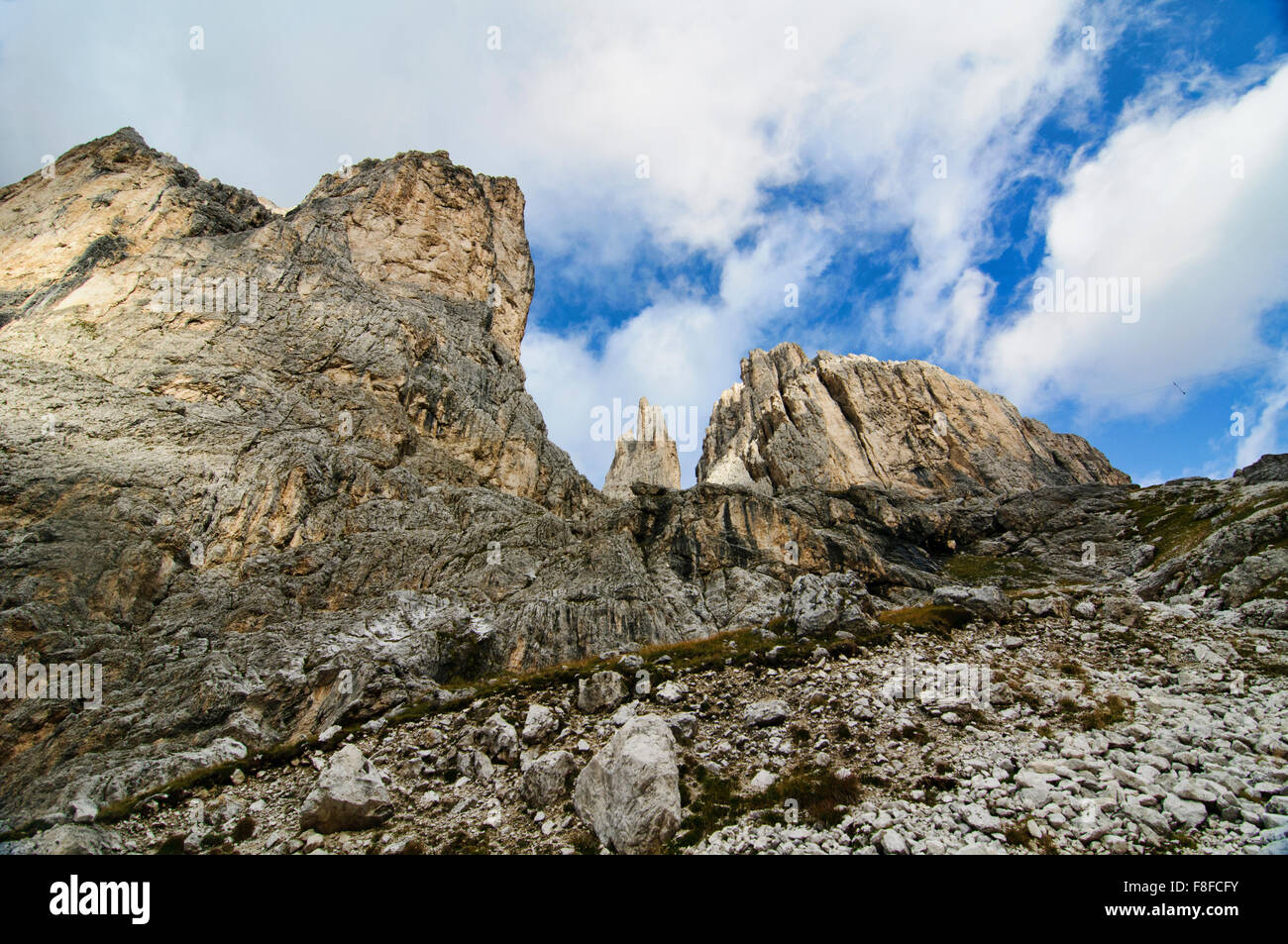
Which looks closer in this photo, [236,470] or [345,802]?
[345,802]

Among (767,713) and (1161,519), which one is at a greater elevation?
(1161,519)

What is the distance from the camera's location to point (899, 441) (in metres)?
112

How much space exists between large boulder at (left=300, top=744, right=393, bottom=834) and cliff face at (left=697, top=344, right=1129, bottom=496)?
9482cm

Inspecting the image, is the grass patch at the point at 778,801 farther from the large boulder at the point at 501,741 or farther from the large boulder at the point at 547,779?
the large boulder at the point at 501,741

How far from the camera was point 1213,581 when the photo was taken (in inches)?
834

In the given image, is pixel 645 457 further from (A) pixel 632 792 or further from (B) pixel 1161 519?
(A) pixel 632 792

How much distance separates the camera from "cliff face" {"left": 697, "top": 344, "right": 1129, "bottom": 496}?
10519 cm

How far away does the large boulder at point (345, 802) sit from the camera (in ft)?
39.3

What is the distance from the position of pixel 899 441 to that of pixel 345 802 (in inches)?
4743

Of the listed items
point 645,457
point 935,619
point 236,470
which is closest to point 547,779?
point 935,619

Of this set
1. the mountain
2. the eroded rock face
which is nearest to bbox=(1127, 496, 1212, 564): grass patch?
the mountain
